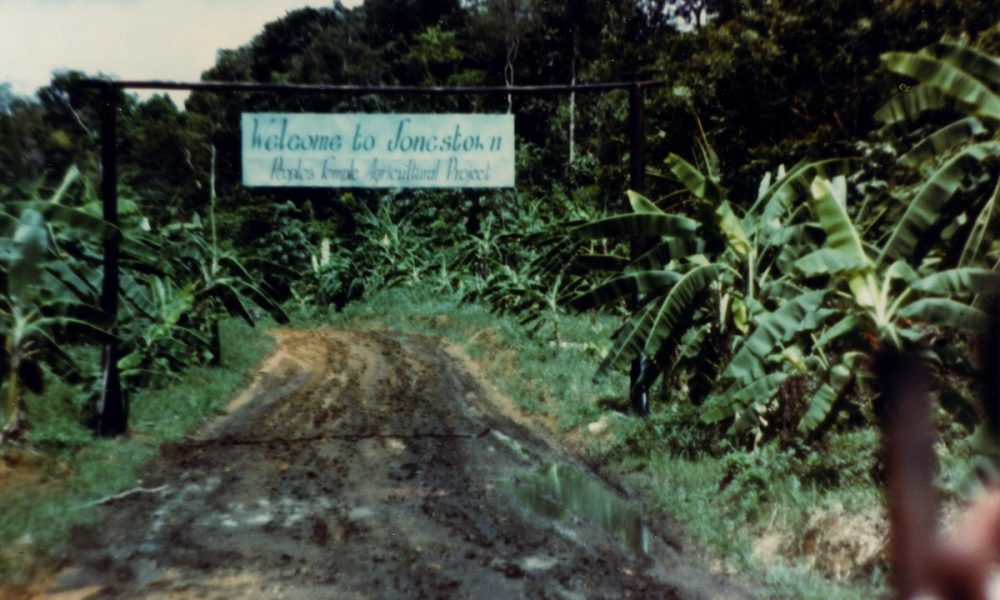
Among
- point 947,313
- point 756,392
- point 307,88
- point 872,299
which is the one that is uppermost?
point 307,88

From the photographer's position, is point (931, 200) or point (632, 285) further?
point (632, 285)

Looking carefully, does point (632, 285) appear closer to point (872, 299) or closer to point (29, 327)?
point (872, 299)

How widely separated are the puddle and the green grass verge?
0.94ft

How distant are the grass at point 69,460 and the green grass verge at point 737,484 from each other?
4.37m

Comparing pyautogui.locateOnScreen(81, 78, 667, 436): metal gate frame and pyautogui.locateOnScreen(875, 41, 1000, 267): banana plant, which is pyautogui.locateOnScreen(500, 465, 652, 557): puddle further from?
pyautogui.locateOnScreen(875, 41, 1000, 267): banana plant

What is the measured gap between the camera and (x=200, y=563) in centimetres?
623

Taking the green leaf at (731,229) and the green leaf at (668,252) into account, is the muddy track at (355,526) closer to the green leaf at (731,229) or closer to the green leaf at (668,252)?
the green leaf at (668,252)

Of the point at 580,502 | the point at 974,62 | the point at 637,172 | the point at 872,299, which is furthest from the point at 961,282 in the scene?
the point at 637,172

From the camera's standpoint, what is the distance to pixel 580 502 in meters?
8.08

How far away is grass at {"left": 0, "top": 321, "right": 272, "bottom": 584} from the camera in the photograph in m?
6.50

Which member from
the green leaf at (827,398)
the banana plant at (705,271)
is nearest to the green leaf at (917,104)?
the banana plant at (705,271)

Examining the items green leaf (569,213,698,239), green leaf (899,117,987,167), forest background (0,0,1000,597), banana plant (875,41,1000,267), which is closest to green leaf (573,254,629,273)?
forest background (0,0,1000,597)

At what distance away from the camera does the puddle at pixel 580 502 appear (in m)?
7.17

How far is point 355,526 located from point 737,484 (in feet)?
9.87
